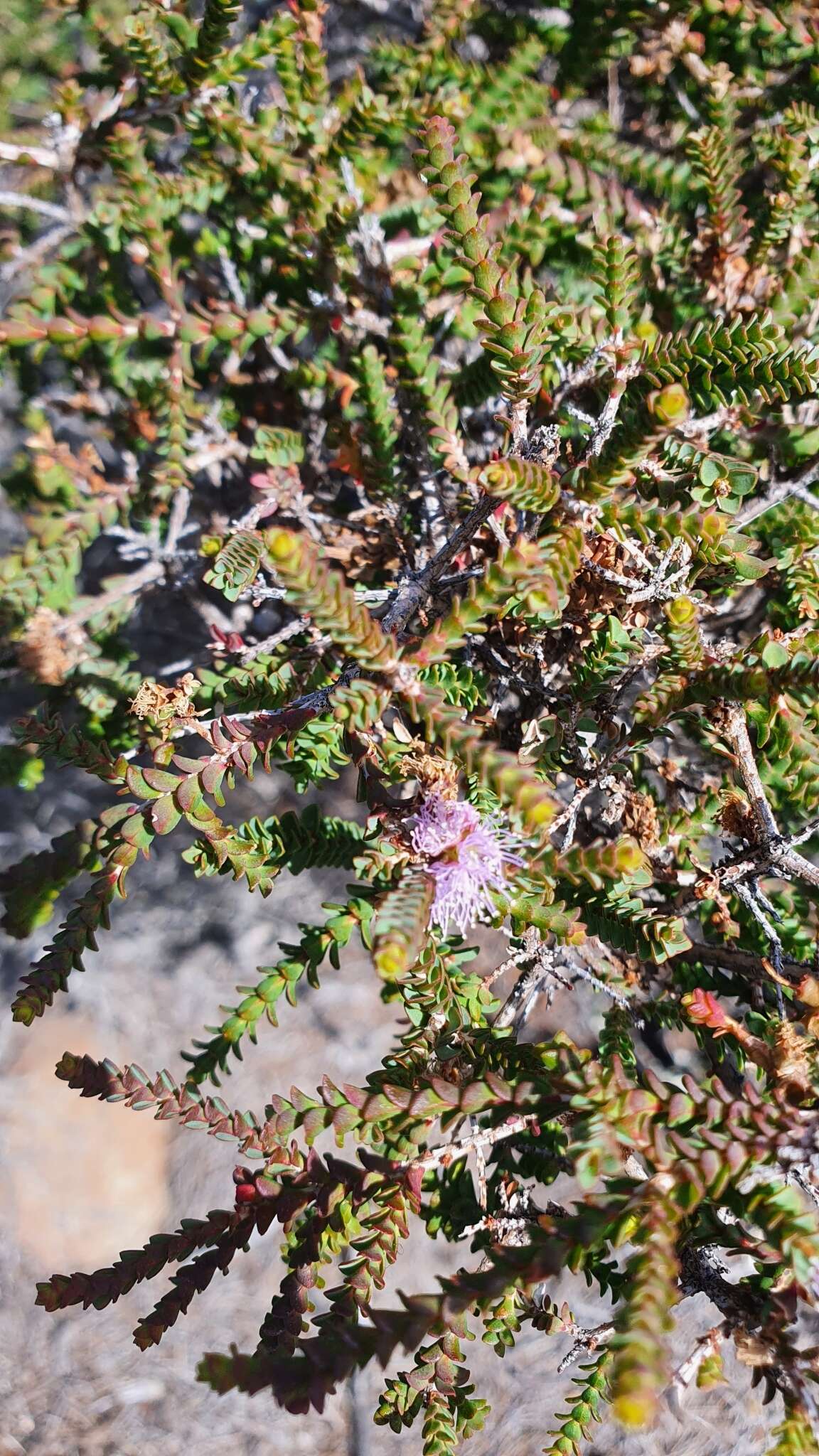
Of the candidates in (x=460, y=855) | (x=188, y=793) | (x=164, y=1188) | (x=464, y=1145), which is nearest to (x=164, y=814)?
(x=188, y=793)

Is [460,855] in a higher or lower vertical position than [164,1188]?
higher

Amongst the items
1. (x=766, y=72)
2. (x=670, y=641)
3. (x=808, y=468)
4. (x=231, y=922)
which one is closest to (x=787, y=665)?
(x=670, y=641)

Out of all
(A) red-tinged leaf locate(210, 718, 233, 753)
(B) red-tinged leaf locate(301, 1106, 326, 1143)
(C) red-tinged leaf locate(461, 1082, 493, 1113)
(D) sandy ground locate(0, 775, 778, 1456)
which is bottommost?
(D) sandy ground locate(0, 775, 778, 1456)

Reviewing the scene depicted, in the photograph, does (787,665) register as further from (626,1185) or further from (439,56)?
(439,56)

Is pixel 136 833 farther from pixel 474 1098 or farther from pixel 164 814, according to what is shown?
pixel 474 1098

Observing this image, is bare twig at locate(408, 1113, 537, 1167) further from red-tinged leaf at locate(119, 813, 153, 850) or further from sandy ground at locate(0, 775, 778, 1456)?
sandy ground at locate(0, 775, 778, 1456)

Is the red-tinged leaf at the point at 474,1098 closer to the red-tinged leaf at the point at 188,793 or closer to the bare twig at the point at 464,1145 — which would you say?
the bare twig at the point at 464,1145


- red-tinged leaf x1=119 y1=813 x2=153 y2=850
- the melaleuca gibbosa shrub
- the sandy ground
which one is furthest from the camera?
the sandy ground

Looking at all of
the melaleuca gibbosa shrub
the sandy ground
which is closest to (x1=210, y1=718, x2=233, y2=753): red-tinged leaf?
the melaleuca gibbosa shrub
